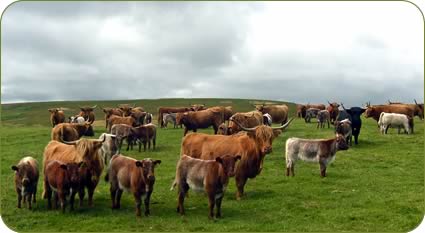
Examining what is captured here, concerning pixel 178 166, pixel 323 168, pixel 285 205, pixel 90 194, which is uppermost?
pixel 178 166

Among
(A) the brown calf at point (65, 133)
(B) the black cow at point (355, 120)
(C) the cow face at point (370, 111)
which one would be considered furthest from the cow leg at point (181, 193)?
(C) the cow face at point (370, 111)

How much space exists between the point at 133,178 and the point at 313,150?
8.00 m

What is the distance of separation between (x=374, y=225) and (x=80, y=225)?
7377 millimetres

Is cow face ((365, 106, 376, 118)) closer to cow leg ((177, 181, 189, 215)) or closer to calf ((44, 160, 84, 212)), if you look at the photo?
cow leg ((177, 181, 189, 215))

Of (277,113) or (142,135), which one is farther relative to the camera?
(277,113)

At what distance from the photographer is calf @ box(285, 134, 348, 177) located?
57.5 feet

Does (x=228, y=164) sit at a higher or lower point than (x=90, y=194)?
higher

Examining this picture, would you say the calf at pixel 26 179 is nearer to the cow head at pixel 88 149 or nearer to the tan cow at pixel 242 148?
the cow head at pixel 88 149

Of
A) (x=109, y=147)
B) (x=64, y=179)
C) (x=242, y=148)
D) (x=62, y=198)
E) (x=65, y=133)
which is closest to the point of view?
(x=64, y=179)

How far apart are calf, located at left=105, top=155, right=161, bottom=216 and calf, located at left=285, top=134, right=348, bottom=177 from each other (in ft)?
22.8

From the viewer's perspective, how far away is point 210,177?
1198 cm

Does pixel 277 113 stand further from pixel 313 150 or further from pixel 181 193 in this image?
pixel 181 193

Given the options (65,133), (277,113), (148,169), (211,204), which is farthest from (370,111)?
(148,169)

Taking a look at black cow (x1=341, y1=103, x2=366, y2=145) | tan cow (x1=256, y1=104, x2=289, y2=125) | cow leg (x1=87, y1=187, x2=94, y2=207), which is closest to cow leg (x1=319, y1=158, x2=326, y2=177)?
cow leg (x1=87, y1=187, x2=94, y2=207)
